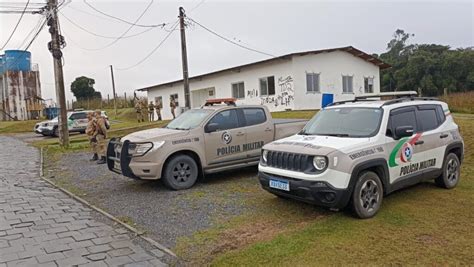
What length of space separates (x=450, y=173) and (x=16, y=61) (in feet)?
→ 155

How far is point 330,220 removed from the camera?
17.4 ft

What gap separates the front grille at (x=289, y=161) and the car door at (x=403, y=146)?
52.8 inches

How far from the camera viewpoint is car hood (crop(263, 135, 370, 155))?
5.22 metres

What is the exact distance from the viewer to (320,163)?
515 centimetres

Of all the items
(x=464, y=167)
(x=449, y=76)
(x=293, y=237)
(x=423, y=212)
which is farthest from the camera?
(x=449, y=76)

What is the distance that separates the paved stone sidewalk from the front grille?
2.19m

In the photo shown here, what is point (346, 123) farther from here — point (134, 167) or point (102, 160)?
point (102, 160)

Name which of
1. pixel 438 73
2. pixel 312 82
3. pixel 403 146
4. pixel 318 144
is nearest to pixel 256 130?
pixel 318 144

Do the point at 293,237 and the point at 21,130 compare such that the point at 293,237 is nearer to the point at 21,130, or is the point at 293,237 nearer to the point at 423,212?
the point at 423,212

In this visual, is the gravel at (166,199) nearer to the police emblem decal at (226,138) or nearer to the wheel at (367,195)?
the police emblem decal at (226,138)

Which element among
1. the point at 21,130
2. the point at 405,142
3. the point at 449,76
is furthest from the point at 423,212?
the point at 449,76

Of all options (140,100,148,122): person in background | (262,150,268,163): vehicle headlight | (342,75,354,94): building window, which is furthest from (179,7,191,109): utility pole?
A: (140,100,148,122): person in background

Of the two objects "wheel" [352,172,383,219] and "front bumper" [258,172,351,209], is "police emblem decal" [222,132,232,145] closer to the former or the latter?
"front bumper" [258,172,351,209]

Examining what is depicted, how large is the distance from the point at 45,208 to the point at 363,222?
526cm
